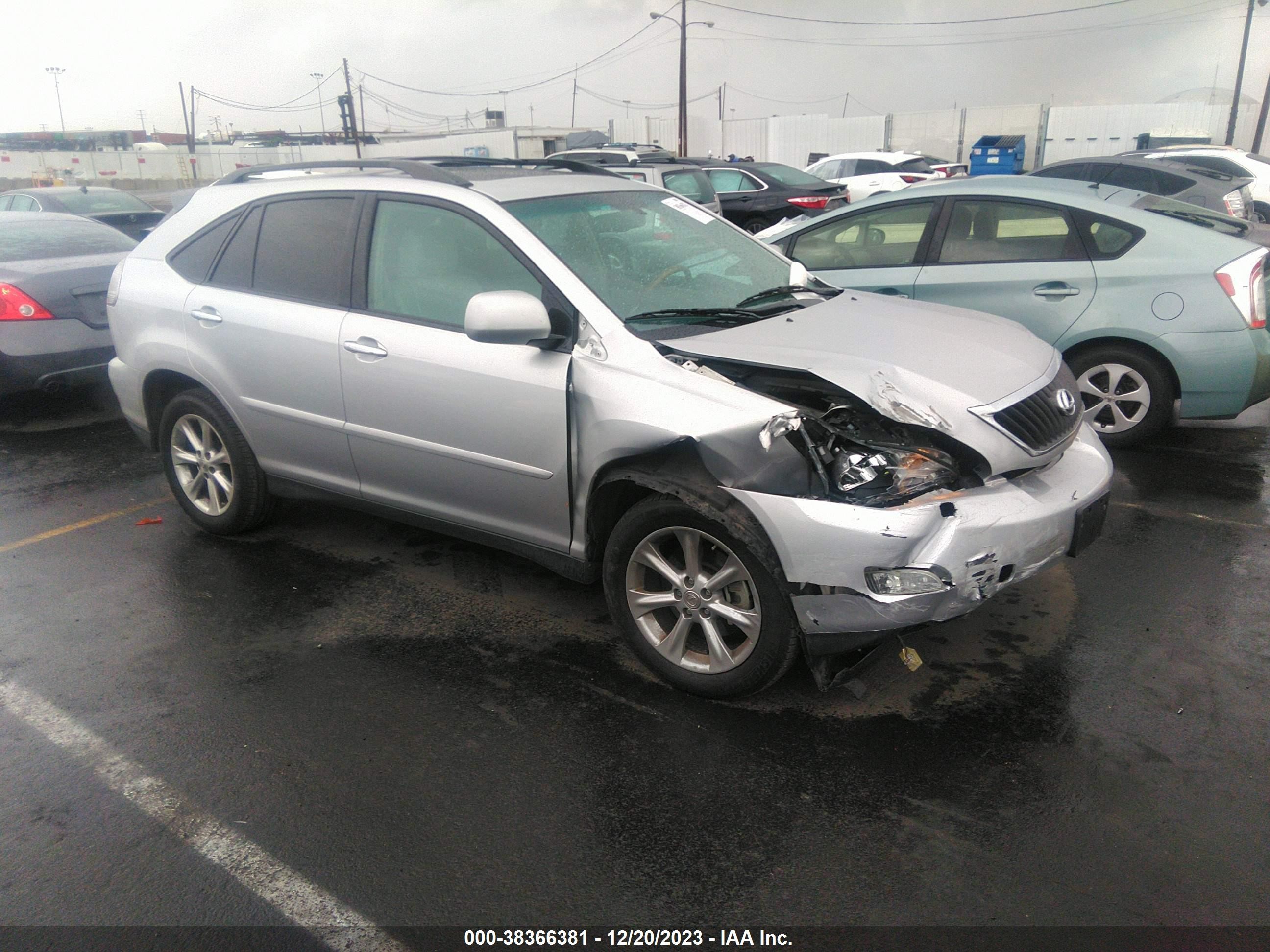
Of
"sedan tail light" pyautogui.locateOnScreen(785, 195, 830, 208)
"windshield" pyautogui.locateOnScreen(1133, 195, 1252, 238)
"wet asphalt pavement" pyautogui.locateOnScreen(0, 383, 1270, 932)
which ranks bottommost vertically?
"wet asphalt pavement" pyautogui.locateOnScreen(0, 383, 1270, 932)

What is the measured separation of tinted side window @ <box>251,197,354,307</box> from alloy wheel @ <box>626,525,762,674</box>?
70.7 inches

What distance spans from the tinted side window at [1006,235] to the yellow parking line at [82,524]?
5145 millimetres

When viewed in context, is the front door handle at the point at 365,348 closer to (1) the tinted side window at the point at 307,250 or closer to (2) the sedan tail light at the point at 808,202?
(1) the tinted side window at the point at 307,250

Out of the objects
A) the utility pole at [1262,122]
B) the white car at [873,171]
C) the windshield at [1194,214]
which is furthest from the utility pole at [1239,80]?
the windshield at [1194,214]

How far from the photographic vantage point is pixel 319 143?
69.6 m

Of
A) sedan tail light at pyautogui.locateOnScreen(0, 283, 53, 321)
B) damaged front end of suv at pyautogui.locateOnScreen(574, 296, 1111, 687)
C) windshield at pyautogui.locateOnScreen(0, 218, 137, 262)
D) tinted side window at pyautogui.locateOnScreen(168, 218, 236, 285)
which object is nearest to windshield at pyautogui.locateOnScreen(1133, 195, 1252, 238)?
damaged front end of suv at pyautogui.locateOnScreen(574, 296, 1111, 687)

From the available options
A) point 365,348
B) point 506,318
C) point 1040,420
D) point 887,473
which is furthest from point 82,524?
point 1040,420

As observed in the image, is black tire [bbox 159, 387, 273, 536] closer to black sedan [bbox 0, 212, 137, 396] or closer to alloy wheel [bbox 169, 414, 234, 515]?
alloy wheel [bbox 169, 414, 234, 515]

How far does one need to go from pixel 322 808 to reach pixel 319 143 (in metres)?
74.6

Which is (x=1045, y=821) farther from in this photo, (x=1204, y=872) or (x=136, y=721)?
(x=136, y=721)

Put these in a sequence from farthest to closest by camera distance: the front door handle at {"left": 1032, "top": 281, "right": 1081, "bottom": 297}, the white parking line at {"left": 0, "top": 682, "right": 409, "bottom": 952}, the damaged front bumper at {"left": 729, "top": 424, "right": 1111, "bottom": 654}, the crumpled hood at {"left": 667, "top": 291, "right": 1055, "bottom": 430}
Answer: the front door handle at {"left": 1032, "top": 281, "right": 1081, "bottom": 297}, the crumpled hood at {"left": 667, "top": 291, "right": 1055, "bottom": 430}, the damaged front bumper at {"left": 729, "top": 424, "right": 1111, "bottom": 654}, the white parking line at {"left": 0, "top": 682, "right": 409, "bottom": 952}

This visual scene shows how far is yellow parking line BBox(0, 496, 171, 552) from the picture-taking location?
5.04 m

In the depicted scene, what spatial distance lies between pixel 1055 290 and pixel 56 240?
25.4 ft

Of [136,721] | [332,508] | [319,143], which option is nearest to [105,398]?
[332,508]
